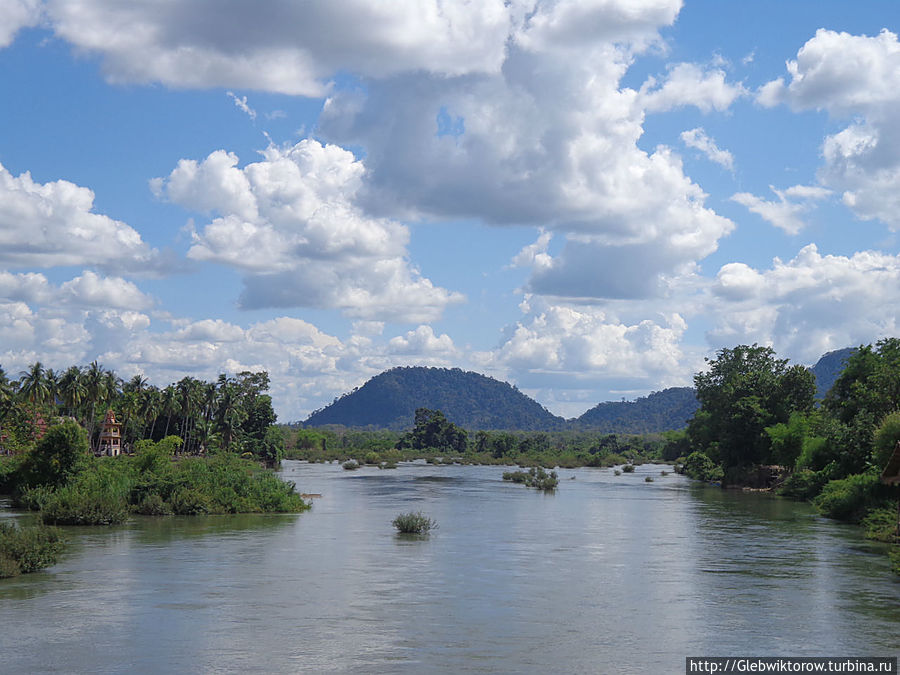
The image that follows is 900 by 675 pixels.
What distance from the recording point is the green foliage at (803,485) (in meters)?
69.0

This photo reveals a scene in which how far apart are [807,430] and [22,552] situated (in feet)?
221

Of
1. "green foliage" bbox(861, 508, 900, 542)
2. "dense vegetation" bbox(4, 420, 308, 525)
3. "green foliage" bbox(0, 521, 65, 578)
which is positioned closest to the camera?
"green foliage" bbox(0, 521, 65, 578)

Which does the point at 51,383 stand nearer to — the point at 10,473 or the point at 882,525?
the point at 10,473

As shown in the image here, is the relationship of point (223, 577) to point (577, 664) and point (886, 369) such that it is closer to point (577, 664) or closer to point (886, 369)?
point (577, 664)

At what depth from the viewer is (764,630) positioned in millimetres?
21859

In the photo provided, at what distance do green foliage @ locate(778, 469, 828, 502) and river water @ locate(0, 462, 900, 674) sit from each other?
2313 cm

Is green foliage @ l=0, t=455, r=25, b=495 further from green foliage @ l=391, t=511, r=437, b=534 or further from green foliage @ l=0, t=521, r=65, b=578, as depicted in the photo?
green foliage @ l=0, t=521, r=65, b=578

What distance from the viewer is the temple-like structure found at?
11176 centimetres

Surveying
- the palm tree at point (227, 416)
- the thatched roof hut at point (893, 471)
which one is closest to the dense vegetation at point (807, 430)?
the thatched roof hut at point (893, 471)

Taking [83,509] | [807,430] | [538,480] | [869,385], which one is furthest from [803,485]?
[83,509]

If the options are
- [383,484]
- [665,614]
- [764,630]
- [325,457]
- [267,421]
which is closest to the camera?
[764,630]

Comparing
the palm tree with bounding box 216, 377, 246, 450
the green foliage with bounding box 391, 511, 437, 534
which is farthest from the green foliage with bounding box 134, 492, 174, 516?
the palm tree with bounding box 216, 377, 246, 450

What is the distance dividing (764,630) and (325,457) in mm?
157300

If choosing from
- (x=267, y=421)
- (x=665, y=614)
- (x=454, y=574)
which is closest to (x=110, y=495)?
(x=454, y=574)
